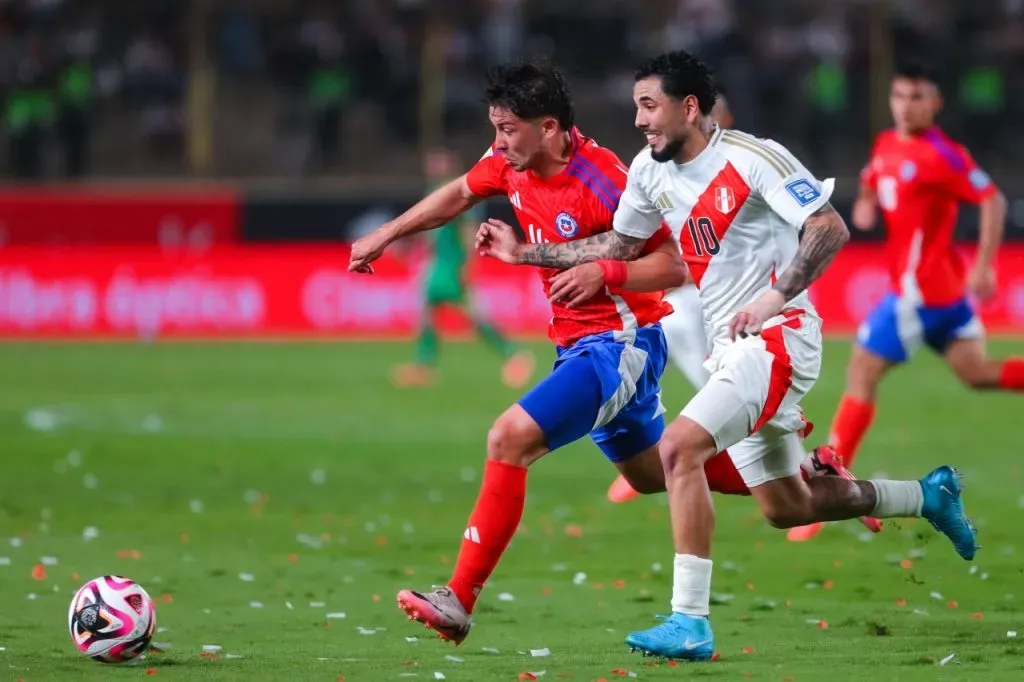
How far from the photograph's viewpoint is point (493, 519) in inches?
249

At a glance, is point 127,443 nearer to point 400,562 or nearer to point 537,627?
point 400,562

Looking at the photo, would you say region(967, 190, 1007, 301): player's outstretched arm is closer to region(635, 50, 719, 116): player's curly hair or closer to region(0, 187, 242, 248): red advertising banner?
region(635, 50, 719, 116): player's curly hair

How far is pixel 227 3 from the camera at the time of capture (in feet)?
83.0

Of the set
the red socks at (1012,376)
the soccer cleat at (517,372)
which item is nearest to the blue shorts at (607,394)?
the red socks at (1012,376)

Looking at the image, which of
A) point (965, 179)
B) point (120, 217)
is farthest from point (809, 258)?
point (120, 217)

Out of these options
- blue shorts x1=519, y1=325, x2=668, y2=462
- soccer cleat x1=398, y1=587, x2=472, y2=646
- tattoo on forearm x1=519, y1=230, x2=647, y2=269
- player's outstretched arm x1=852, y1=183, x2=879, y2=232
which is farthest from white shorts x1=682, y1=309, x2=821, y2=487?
player's outstretched arm x1=852, y1=183, x2=879, y2=232

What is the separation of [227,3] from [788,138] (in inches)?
339

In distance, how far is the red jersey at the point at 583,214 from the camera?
22.6 ft

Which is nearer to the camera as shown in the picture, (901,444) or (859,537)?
(859,537)

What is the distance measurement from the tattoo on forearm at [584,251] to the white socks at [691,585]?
1.32 m

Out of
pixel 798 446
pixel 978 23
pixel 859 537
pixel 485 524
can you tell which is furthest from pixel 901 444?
pixel 978 23

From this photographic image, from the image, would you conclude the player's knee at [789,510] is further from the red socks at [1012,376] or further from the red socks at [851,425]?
the red socks at [1012,376]

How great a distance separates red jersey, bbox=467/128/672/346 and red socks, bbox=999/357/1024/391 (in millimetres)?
4214

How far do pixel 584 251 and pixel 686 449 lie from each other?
41.2 inches
